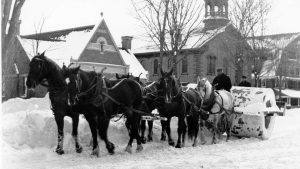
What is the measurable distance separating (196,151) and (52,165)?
4.17 m

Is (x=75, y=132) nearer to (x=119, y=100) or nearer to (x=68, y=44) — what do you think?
(x=119, y=100)

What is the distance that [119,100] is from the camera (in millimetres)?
11273

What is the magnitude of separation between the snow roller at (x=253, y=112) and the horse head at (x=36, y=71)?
279 inches

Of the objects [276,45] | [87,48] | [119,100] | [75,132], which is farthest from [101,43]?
[75,132]

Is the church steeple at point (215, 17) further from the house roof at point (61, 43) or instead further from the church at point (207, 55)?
the house roof at point (61, 43)

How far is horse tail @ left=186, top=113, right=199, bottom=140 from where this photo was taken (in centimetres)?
1345

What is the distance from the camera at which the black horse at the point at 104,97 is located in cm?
1030

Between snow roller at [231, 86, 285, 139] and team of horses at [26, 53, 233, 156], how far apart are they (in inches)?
21.2

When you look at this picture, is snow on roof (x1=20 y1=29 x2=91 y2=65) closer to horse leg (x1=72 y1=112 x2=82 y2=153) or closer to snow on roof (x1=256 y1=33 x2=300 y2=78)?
snow on roof (x1=256 y1=33 x2=300 y2=78)

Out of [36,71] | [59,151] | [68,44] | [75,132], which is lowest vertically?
[59,151]

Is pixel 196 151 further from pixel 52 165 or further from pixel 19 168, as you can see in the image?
pixel 19 168

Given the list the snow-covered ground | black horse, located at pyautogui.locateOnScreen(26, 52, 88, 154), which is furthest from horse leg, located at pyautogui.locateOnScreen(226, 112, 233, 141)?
black horse, located at pyautogui.locateOnScreen(26, 52, 88, 154)

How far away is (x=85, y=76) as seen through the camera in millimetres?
10555

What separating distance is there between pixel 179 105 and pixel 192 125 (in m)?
1.43
